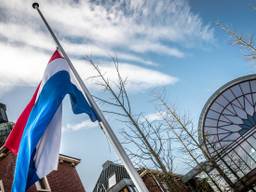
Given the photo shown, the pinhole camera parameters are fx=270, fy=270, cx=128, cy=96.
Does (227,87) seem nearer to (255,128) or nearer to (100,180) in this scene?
(255,128)

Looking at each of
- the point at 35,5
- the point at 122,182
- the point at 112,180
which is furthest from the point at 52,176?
the point at 35,5

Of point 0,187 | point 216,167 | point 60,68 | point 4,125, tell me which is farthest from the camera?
point 4,125

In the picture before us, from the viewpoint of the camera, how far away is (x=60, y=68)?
631 centimetres

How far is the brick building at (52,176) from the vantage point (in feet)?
55.4

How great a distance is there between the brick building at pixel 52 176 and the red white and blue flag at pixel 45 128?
12160mm

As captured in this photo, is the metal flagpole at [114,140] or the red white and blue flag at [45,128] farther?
the red white and blue flag at [45,128]

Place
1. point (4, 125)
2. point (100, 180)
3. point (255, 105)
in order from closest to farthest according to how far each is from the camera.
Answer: point (4, 125) < point (255, 105) < point (100, 180)

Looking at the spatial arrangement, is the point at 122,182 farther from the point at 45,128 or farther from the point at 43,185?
the point at 45,128

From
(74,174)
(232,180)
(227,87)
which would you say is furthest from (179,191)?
(227,87)

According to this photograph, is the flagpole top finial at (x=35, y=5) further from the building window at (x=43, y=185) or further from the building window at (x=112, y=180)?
the building window at (x=112, y=180)

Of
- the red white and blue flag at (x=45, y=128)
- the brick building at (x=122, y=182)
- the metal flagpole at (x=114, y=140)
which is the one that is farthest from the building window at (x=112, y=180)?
the metal flagpole at (x=114, y=140)

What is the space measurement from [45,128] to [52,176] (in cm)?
1593

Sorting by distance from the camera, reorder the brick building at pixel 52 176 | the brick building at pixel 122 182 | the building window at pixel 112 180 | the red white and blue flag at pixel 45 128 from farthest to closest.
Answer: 1. the building window at pixel 112 180
2. the brick building at pixel 122 182
3. the brick building at pixel 52 176
4. the red white and blue flag at pixel 45 128

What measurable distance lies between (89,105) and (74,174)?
1849 cm
